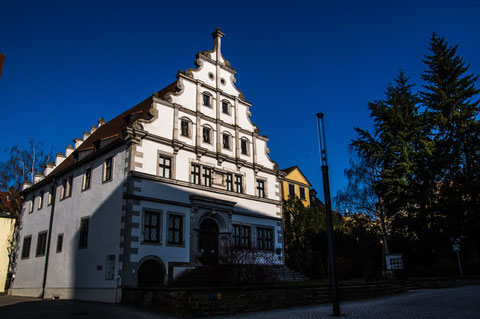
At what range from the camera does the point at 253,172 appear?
29.5 meters

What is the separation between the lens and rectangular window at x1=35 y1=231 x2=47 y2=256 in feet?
94.3

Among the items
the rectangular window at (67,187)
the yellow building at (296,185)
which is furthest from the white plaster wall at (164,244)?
the yellow building at (296,185)

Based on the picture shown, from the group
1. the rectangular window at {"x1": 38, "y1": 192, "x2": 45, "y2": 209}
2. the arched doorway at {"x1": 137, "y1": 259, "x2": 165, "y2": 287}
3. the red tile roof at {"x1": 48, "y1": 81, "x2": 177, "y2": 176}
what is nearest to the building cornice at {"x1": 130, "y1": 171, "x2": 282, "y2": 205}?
the red tile roof at {"x1": 48, "y1": 81, "x2": 177, "y2": 176}

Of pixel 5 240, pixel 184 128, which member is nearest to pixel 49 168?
pixel 5 240

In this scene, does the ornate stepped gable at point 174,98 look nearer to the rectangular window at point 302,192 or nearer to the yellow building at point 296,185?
the yellow building at point 296,185

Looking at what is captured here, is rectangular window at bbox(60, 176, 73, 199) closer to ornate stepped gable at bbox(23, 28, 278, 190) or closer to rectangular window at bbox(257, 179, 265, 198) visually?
ornate stepped gable at bbox(23, 28, 278, 190)

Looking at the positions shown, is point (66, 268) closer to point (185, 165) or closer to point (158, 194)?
point (158, 194)

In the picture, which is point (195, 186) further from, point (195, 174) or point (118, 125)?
point (118, 125)

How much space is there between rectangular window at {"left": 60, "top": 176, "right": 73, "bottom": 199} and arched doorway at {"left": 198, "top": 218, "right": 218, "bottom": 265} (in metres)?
10.2

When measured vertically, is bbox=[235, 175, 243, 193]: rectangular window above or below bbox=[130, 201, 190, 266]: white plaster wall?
above

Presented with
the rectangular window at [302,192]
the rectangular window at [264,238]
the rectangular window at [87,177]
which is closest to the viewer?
the rectangular window at [87,177]

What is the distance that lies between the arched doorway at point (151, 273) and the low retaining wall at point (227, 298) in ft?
5.95

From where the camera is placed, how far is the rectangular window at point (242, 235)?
26359mm

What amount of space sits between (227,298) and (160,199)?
9.49 m
